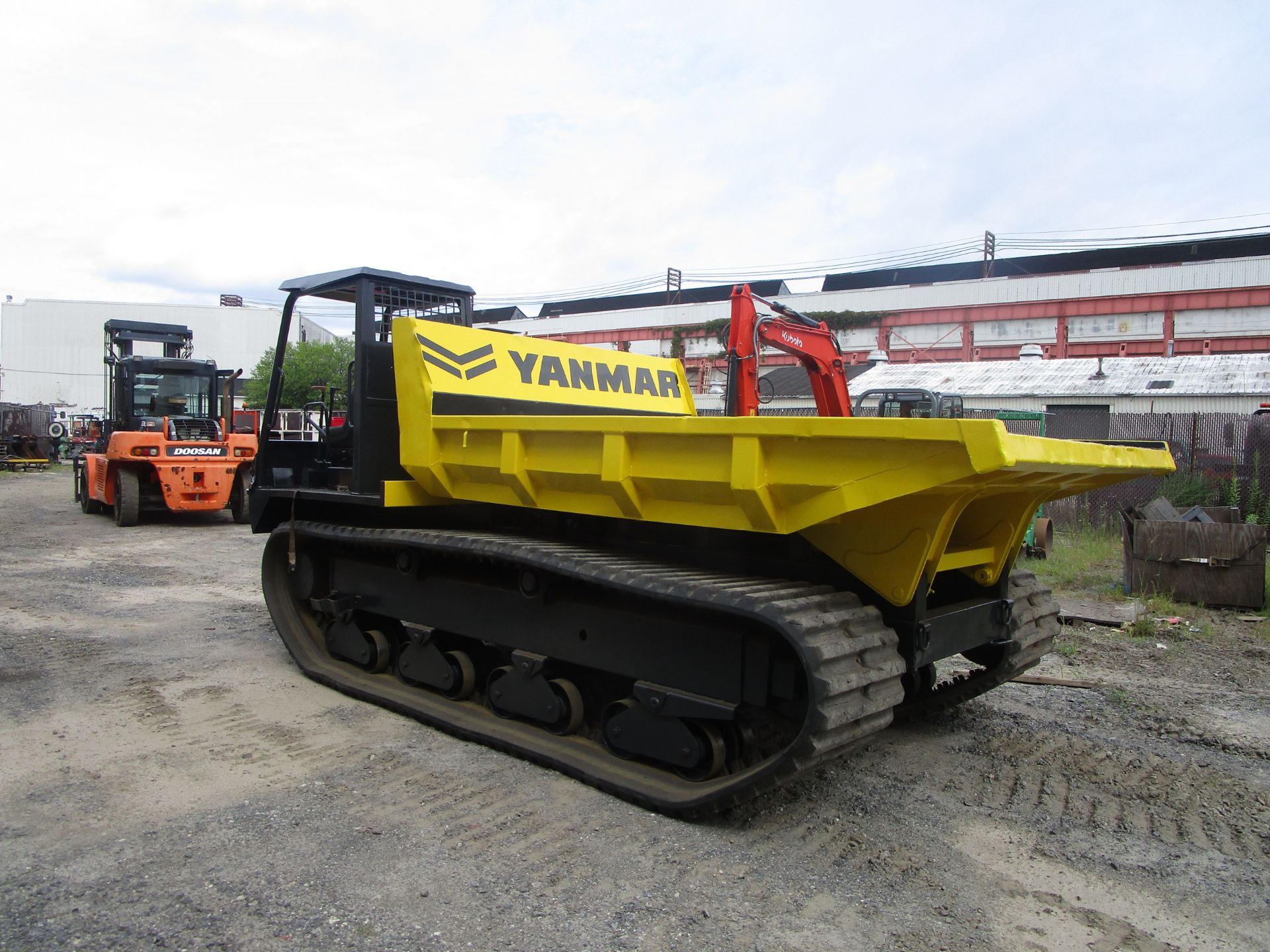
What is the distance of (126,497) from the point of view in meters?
13.4

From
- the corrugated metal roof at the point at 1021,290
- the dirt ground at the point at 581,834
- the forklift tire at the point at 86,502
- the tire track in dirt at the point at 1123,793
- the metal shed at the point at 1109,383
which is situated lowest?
the tire track in dirt at the point at 1123,793

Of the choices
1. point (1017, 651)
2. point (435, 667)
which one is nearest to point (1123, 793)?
point (1017, 651)

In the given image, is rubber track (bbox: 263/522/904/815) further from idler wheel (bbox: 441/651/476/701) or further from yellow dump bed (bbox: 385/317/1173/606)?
idler wheel (bbox: 441/651/476/701)

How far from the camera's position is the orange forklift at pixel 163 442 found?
13.6 m

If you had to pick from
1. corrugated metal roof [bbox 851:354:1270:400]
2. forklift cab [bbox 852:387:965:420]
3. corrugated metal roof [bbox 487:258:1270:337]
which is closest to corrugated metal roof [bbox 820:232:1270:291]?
corrugated metal roof [bbox 487:258:1270:337]

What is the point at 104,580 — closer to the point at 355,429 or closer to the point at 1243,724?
the point at 355,429

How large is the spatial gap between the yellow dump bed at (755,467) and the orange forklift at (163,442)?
991 centimetres

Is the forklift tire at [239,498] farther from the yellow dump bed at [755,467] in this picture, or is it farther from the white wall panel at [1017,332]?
the white wall panel at [1017,332]

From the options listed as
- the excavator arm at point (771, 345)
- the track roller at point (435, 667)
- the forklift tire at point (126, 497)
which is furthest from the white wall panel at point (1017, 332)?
the track roller at point (435, 667)

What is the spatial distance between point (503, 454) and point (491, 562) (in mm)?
673

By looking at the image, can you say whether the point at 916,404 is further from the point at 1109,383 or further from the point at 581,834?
the point at 1109,383

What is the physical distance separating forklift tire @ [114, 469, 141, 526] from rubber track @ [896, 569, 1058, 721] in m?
12.4

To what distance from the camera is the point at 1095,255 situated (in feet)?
138

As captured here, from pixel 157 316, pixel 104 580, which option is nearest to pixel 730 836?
pixel 104 580
